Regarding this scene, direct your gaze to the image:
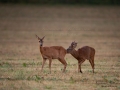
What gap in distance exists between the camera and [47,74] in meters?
17.0

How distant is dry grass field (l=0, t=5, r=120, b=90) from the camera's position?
1549cm

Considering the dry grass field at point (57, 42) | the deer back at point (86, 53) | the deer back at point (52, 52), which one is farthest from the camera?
the deer back at point (86, 53)

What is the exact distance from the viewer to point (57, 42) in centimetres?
3034

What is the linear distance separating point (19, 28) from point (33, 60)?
18573 millimetres

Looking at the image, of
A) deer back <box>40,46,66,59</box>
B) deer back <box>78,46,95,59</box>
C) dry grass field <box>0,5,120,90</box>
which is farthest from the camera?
deer back <box>78,46,95,59</box>

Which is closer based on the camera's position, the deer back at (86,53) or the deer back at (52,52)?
the deer back at (52,52)

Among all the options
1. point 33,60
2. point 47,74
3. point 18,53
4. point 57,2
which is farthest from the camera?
point 57,2

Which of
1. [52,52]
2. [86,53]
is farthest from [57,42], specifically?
[52,52]

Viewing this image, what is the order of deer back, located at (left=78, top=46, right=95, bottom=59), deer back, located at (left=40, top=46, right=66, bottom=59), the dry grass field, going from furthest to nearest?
deer back, located at (left=78, top=46, right=95, bottom=59), deer back, located at (left=40, top=46, right=66, bottom=59), the dry grass field

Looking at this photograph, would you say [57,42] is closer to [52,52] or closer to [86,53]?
[86,53]

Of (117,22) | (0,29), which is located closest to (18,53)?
(0,29)

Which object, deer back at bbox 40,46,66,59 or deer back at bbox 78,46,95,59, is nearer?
deer back at bbox 40,46,66,59

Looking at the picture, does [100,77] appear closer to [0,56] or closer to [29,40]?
[0,56]

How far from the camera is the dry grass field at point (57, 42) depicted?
1549cm
